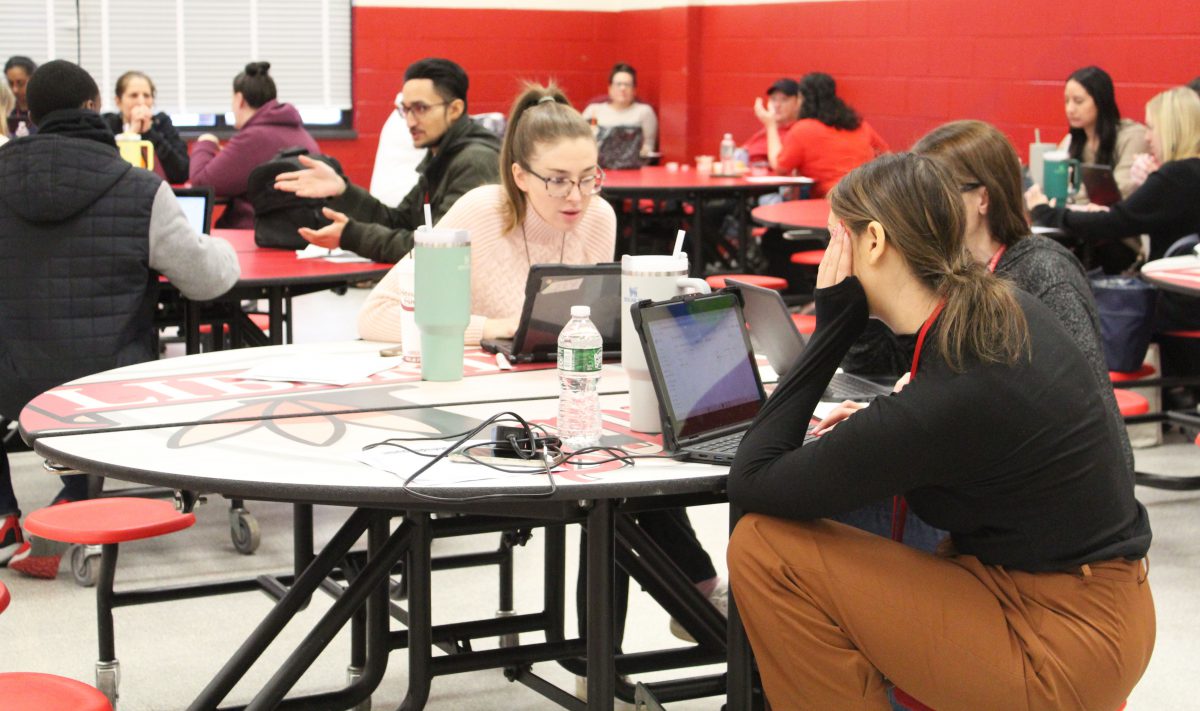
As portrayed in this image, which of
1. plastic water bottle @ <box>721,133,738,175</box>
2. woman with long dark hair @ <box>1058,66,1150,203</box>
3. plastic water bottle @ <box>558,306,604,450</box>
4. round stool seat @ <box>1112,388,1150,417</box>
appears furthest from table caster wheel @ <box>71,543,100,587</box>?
plastic water bottle @ <box>721,133,738,175</box>

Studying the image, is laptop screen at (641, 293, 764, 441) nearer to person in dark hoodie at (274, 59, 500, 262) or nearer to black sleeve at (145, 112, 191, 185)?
person in dark hoodie at (274, 59, 500, 262)

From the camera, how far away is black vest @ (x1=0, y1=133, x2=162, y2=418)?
11.6ft

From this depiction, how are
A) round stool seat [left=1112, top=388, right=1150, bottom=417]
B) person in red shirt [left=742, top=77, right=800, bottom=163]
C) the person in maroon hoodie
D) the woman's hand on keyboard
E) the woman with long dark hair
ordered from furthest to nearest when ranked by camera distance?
person in red shirt [left=742, top=77, right=800, bottom=163], the woman with long dark hair, the person in maroon hoodie, round stool seat [left=1112, top=388, right=1150, bottom=417], the woman's hand on keyboard

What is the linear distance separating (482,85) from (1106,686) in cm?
845

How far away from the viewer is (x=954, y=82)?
24.2 ft

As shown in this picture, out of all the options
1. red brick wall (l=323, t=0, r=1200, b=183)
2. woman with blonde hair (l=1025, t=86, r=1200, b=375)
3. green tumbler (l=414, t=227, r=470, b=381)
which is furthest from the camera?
red brick wall (l=323, t=0, r=1200, b=183)

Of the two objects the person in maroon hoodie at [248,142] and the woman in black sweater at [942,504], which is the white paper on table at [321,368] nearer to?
the woman in black sweater at [942,504]

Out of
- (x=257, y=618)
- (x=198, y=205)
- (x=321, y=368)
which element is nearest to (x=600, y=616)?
(x=321, y=368)

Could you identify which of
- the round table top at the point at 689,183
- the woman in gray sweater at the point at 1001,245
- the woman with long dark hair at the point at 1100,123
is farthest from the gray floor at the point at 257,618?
the round table top at the point at 689,183

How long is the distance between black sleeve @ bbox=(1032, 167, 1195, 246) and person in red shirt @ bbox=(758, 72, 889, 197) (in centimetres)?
239

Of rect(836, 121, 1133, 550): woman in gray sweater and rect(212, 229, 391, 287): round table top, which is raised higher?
rect(836, 121, 1133, 550): woman in gray sweater

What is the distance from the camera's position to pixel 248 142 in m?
5.55

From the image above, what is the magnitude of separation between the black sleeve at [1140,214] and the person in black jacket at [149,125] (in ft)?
12.6

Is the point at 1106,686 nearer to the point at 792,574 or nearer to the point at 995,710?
the point at 995,710
